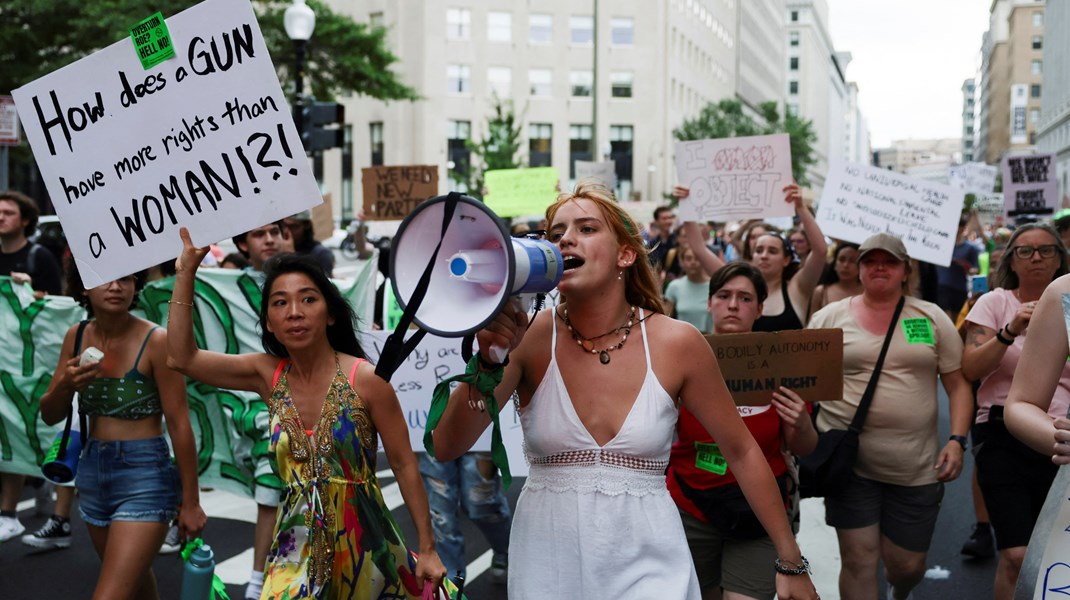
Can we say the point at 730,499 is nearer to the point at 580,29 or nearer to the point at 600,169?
the point at 600,169

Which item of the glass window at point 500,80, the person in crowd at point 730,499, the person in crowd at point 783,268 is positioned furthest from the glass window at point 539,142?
the person in crowd at point 730,499

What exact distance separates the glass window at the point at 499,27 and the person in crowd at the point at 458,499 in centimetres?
5762

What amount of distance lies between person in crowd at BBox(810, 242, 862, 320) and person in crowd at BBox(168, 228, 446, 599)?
3435 millimetres

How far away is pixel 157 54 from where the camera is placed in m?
4.09

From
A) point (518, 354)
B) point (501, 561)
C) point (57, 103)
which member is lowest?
point (501, 561)

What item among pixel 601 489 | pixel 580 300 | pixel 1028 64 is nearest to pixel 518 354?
pixel 580 300

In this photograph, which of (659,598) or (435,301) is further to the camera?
(659,598)

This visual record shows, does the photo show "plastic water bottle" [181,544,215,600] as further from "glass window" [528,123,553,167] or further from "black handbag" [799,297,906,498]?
"glass window" [528,123,553,167]

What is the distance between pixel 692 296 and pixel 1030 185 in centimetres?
666

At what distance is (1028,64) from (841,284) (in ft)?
407

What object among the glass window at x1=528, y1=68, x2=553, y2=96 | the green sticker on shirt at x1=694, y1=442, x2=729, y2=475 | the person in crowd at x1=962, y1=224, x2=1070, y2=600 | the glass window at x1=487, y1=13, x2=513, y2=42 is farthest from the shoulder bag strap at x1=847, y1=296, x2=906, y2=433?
the glass window at x1=528, y1=68, x2=553, y2=96

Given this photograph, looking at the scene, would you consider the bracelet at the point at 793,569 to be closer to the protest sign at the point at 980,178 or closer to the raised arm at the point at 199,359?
the raised arm at the point at 199,359

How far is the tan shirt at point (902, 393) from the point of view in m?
4.95

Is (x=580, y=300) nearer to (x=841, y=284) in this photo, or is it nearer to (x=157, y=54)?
(x=157, y=54)
